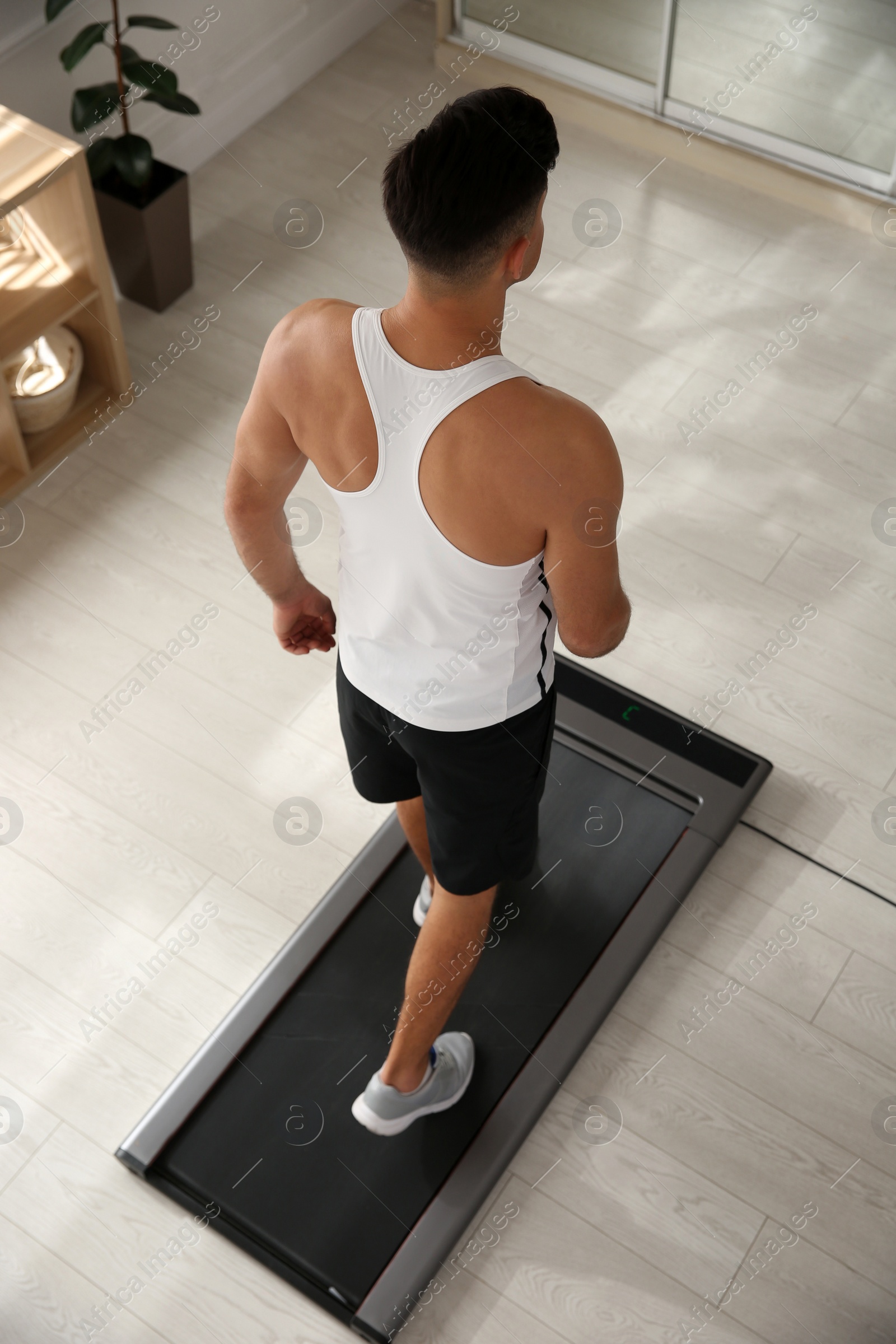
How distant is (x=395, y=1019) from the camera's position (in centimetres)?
214

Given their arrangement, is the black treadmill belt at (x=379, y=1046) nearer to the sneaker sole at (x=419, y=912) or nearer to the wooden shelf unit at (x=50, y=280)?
the sneaker sole at (x=419, y=912)

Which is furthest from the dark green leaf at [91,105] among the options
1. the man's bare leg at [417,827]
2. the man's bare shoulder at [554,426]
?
the man's bare shoulder at [554,426]

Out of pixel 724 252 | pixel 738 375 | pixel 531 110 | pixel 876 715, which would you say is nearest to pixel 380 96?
pixel 724 252

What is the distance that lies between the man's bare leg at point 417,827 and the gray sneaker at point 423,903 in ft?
0.16

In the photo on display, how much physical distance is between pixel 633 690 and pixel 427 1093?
1024 millimetres

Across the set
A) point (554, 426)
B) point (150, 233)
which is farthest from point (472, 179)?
point (150, 233)

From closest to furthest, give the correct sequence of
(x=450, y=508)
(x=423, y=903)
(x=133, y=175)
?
(x=450, y=508) → (x=423, y=903) → (x=133, y=175)

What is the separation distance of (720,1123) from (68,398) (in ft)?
7.45

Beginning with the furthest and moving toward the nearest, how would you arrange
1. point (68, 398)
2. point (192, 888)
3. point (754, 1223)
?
point (68, 398) < point (192, 888) < point (754, 1223)

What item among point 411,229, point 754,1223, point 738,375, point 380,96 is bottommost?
point 754,1223

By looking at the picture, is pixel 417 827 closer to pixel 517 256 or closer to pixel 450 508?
pixel 450 508

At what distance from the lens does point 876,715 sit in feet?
8.50

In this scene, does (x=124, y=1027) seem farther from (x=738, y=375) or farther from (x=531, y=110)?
(x=738, y=375)

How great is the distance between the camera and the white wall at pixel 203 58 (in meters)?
3.05
